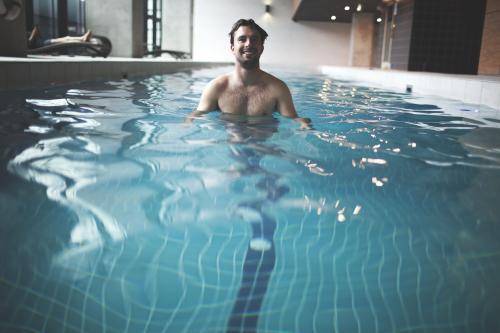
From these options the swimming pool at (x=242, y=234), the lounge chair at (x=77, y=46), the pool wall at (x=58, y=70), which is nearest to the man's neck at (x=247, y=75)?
the swimming pool at (x=242, y=234)

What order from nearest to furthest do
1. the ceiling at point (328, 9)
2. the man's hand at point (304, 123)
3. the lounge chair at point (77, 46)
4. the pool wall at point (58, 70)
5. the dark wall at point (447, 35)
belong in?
the man's hand at point (304, 123)
the pool wall at point (58, 70)
the lounge chair at point (77, 46)
the dark wall at point (447, 35)
the ceiling at point (328, 9)

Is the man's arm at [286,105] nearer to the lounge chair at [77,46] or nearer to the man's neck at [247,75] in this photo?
the man's neck at [247,75]

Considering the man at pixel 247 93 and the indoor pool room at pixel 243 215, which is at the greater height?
the man at pixel 247 93

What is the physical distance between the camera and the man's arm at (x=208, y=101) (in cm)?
381

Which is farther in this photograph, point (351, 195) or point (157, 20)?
point (157, 20)

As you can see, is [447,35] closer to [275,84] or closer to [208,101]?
[275,84]

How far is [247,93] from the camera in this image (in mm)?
3764

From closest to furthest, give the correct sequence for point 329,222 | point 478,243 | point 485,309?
point 485,309
point 478,243
point 329,222

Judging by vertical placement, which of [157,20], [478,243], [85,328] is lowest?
[85,328]

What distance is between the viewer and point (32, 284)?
132 centimetres

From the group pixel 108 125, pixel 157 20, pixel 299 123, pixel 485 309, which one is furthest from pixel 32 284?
pixel 157 20

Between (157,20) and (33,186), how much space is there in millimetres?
20749

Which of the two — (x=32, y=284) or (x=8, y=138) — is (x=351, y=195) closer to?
(x=32, y=284)

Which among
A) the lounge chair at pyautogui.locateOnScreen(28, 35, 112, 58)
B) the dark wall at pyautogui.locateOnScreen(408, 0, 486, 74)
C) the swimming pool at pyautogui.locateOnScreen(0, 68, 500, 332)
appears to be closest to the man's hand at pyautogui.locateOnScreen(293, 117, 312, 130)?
the swimming pool at pyautogui.locateOnScreen(0, 68, 500, 332)
